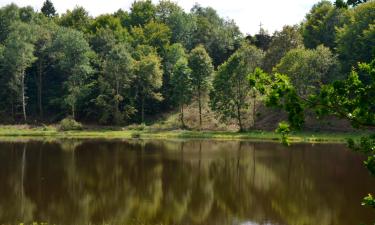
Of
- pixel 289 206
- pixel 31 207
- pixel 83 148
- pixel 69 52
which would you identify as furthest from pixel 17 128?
pixel 289 206

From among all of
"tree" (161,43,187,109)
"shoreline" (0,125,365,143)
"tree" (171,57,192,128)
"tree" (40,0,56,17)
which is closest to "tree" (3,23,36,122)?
"shoreline" (0,125,365,143)

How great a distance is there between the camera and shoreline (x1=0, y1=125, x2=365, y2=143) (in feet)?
233

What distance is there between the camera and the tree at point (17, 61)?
8925 cm

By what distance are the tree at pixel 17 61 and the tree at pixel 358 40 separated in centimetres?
5518

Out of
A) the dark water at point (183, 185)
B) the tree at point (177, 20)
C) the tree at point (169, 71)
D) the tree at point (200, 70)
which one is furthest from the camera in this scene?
the tree at point (177, 20)

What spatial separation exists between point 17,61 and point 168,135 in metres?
33.0

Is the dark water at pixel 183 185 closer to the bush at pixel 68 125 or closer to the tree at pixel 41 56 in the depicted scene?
the bush at pixel 68 125

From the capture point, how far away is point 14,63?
8969cm

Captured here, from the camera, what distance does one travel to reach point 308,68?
80.9 m

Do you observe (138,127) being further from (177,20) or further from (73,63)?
(177,20)

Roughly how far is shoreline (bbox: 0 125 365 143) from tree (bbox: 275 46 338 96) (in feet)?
28.0

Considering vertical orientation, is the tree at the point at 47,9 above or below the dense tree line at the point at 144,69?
above

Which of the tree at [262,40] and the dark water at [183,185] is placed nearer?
the dark water at [183,185]

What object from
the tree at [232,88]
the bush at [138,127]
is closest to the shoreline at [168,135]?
the bush at [138,127]
